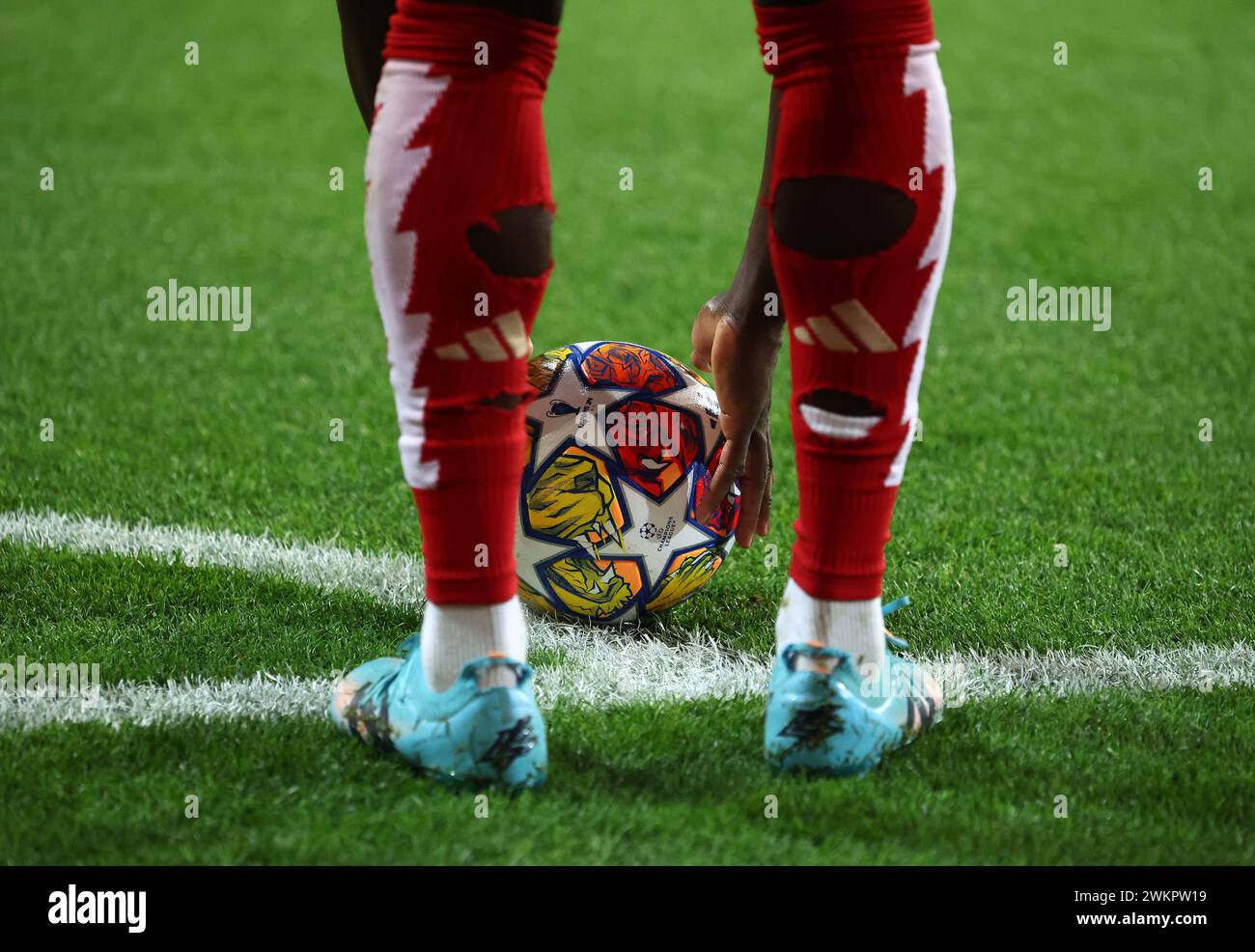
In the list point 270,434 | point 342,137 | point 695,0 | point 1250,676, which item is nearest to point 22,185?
point 342,137

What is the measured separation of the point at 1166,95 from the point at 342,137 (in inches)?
184

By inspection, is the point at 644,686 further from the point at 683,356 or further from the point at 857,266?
Result: the point at 683,356

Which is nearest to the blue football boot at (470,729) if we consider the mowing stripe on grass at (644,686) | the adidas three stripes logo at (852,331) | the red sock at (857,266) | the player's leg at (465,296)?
the player's leg at (465,296)

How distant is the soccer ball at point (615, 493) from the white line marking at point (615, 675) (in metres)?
0.08

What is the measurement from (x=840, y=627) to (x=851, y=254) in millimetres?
406

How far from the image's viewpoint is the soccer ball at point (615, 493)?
207 cm

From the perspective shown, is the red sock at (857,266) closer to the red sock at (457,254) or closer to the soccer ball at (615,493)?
the red sock at (457,254)

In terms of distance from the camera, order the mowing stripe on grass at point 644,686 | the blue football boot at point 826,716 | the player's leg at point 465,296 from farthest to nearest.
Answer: the mowing stripe on grass at point 644,686, the blue football boot at point 826,716, the player's leg at point 465,296

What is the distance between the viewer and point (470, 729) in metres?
1.47

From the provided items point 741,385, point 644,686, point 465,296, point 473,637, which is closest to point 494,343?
point 465,296

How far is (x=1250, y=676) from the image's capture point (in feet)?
6.37
